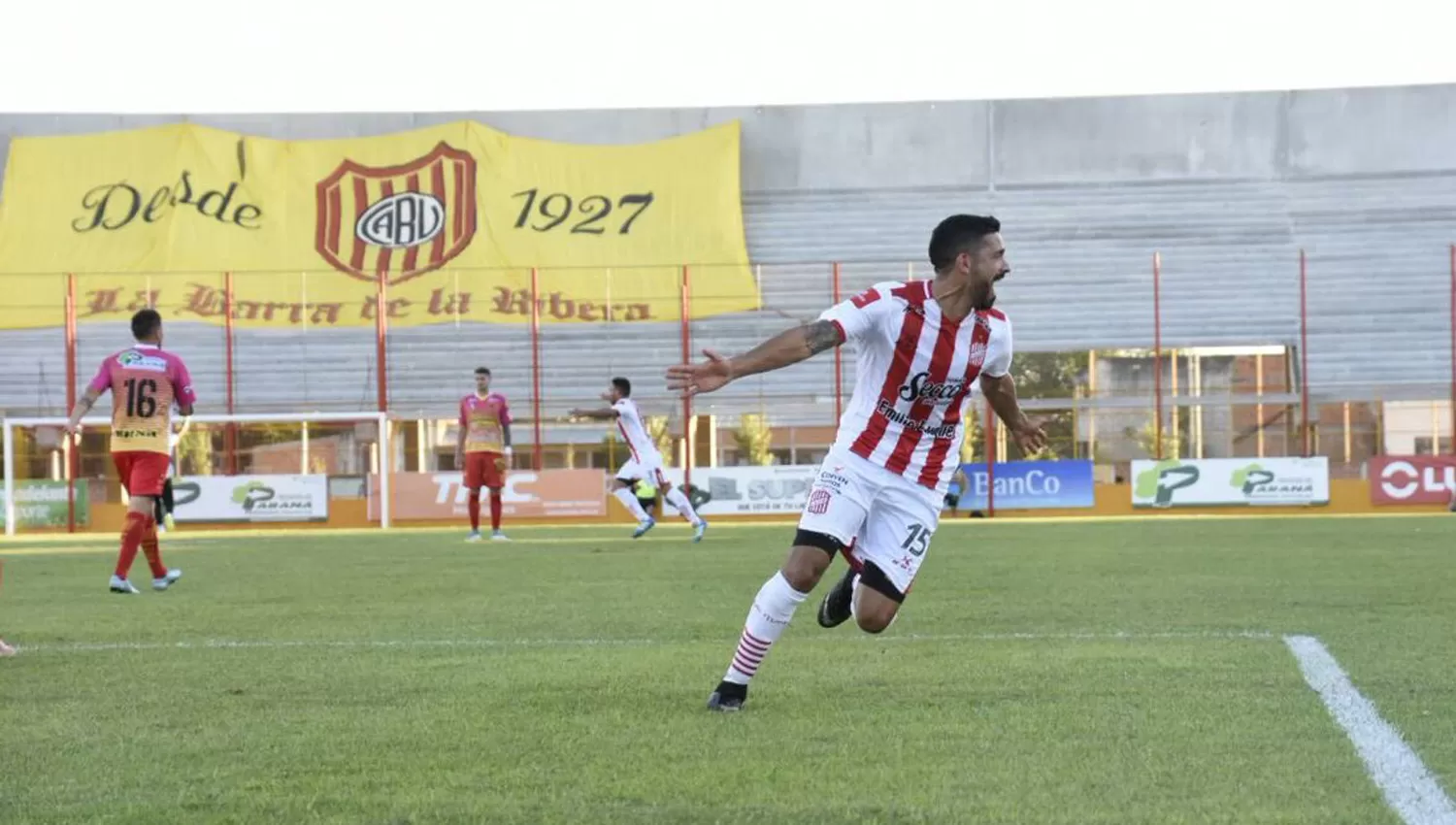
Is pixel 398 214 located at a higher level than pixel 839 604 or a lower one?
higher

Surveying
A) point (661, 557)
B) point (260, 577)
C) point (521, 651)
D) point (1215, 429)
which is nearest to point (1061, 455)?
point (1215, 429)

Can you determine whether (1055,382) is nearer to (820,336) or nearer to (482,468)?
(482,468)

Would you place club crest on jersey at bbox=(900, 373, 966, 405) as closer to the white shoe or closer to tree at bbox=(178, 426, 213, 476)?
the white shoe

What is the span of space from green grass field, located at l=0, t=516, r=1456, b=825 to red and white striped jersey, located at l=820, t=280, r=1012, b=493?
896mm

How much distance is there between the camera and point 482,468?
2389 centimetres

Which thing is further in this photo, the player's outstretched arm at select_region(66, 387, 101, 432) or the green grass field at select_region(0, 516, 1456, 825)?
the player's outstretched arm at select_region(66, 387, 101, 432)

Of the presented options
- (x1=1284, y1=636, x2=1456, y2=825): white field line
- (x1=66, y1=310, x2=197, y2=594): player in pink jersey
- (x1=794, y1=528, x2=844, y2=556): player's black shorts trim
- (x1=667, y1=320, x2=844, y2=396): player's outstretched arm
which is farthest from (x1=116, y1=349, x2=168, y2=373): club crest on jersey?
(x1=1284, y1=636, x2=1456, y2=825): white field line

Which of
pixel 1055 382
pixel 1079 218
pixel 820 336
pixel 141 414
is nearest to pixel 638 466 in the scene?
pixel 141 414

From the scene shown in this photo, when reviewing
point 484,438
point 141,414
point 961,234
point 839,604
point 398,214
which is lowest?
point 839,604

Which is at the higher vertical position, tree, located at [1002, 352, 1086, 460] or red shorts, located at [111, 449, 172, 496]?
tree, located at [1002, 352, 1086, 460]

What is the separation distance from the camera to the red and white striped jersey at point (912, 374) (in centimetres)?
687

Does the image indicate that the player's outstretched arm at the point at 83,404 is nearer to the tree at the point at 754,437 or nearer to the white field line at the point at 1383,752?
the white field line at the point at 1383,752

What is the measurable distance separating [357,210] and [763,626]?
42.8 meters

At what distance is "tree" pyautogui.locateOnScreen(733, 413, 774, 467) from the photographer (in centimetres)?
4147
